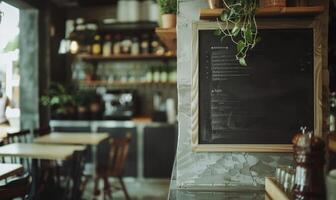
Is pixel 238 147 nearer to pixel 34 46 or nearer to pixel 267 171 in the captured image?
pixel 267 171

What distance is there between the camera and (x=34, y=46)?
5230mm

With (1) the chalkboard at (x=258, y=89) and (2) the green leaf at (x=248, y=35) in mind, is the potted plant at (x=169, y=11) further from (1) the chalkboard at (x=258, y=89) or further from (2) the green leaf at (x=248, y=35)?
(2) the green leaf at (x=248, y=35)

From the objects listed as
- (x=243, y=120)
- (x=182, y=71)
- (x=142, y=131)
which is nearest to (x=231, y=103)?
(x=243, y=120)

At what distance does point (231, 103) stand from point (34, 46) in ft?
12.8

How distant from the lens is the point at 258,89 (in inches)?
77.8

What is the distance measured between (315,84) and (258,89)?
10.7 inches

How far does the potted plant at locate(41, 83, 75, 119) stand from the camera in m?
5.25

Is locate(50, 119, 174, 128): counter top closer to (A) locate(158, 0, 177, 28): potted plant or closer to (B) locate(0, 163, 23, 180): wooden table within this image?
(B) locate(0, 163, 23, 180): wooden table

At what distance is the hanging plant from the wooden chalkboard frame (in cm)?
6

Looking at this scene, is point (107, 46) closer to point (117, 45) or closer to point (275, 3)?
point (117, 45)

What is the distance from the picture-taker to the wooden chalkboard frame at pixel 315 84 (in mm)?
1944

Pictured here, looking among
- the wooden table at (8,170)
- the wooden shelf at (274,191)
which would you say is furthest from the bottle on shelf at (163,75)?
the wooden shelf at (274,191)

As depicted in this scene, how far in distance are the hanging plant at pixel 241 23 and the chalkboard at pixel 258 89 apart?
6 cm

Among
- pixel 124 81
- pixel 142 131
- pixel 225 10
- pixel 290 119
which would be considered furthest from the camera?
pixel 124 81
